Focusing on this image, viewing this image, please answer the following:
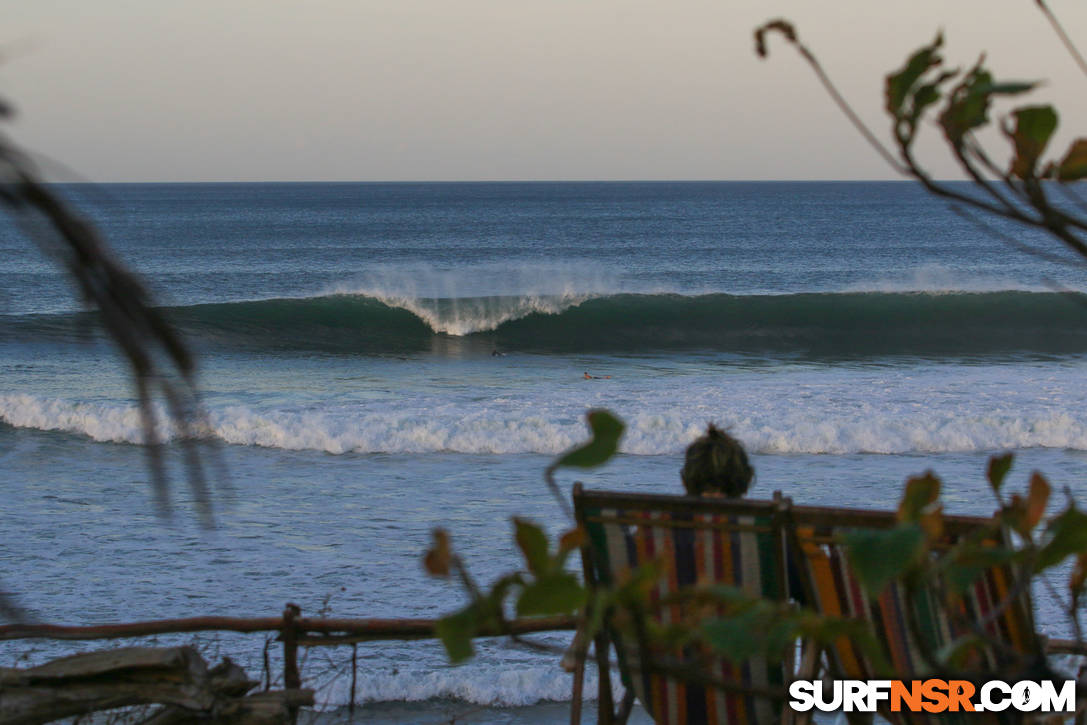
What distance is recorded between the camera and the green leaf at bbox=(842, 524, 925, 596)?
2.31ft

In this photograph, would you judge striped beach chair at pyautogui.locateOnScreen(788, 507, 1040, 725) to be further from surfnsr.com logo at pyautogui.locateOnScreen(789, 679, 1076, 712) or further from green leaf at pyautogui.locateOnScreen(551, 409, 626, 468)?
green leaf at pyautogui.locateOnScreen(551, 409, 626, 468)

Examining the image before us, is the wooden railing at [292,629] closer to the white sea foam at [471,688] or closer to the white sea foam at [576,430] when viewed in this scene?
the white sea foam at [471,688]

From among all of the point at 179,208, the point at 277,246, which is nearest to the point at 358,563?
the point at 277,246

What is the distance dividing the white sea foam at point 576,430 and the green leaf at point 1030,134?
7424mm

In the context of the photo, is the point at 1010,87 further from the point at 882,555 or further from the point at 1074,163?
the point at 882,555

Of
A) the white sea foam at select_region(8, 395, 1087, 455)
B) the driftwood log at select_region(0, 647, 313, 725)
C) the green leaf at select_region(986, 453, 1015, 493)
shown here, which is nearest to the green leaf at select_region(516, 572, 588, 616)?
the green leaf at select_region(986, 453, 1015, 493)

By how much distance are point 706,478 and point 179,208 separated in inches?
2732

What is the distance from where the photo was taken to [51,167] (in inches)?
21.7

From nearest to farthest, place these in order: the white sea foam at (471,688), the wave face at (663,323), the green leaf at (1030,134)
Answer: the green leaf at (1030,134) < the white sea foam at (471,688) < the wave face at (663,323)

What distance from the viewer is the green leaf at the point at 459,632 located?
27.0 inches

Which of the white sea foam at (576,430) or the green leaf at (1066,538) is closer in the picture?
the green leaf at (1066,538)

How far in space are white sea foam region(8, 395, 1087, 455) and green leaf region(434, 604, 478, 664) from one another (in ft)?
24.7

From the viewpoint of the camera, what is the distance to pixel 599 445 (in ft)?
2.43

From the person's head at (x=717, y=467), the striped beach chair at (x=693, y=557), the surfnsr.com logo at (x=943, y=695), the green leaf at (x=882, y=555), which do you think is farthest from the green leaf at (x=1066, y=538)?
the person's head at (x=717, y=467)
